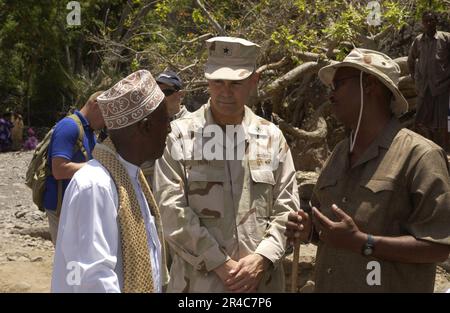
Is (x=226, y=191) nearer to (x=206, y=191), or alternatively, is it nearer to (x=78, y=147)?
(x=206, y=191)

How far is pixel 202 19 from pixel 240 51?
602cm

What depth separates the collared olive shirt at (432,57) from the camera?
Result: 9000 millimetres

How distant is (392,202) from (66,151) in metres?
2.43

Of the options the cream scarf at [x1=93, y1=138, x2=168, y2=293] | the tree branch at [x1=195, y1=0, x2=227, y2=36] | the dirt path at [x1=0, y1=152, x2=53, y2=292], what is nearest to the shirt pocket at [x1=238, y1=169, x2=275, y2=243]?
the cream scarf at [x1=93, y1=138, x2=168, y2=293]

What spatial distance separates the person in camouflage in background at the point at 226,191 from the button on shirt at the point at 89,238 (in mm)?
967

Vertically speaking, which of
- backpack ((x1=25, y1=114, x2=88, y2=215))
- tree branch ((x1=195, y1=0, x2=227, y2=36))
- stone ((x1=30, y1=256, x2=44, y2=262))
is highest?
tree branch ((x1=195, y1=0, x2=227, y2=36))

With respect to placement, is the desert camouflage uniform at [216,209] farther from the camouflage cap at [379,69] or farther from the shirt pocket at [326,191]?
the camouflage cap at [379,69]

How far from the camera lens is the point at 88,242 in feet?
8.01

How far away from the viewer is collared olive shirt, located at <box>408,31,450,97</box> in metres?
9.00

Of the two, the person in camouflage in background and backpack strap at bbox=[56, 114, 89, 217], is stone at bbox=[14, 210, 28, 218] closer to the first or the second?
backpack strap at bbox=[56, 114, 89, 217]

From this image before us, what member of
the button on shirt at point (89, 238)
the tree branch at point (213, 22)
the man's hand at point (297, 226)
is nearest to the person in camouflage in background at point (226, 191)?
the man's hand at point (297, 226)

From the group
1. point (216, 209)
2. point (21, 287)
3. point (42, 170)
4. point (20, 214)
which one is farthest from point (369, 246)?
point (20, 214)

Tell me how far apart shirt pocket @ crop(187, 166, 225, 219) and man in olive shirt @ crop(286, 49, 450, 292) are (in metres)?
0.47
